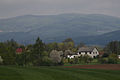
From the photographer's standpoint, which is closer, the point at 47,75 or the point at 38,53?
the point at 47,75

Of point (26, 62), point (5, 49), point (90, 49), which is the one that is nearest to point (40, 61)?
point (26, 62)

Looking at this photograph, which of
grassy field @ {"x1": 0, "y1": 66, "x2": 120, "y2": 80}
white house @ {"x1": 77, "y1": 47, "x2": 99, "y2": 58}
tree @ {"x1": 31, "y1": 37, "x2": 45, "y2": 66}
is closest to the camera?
grassy field @ {"x1": 0, "y1": 66, "x2": 120, "y2": 80}

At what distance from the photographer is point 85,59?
310 feet

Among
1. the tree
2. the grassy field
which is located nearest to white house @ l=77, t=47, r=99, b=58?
the tree

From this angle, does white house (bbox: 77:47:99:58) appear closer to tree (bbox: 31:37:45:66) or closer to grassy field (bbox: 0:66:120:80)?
tree (bbox: 31:37:45:66)

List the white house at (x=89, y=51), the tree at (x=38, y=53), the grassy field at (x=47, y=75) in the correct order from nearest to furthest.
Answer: the grassy field at (x=47, y=75)
the tree at (x=38, y=53)
the white house at (x=89, y=51)

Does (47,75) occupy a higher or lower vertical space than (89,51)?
lower

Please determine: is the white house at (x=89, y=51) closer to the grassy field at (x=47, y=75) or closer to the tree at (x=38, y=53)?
the tree at (x=38, y=53)

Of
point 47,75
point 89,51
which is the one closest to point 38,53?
point 47,75

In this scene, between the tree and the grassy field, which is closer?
the grassy field

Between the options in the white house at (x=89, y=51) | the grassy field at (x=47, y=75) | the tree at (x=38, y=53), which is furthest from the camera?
the white house at (x=89, y=51)

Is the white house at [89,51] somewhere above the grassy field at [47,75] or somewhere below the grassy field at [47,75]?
above

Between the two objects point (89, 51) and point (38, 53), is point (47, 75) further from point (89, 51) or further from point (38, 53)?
point (89, 51)

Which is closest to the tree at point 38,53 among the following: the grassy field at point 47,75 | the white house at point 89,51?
the grassy field at point 47,75
